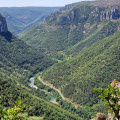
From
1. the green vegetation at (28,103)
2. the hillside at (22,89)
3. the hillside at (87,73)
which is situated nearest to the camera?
the green vegetation at (28,103)

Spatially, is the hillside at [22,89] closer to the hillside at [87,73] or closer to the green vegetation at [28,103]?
the green vegetation at [28,103]

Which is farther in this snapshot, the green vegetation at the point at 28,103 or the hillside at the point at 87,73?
the hillside at the point at 87,73

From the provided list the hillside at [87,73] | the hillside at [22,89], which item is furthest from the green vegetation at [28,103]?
the hillside at [87,73]

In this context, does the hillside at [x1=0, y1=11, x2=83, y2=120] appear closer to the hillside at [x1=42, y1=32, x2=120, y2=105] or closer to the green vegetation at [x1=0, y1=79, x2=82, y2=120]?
the green vegetation at [x1=0, y1=79, x2=82, y2=120]

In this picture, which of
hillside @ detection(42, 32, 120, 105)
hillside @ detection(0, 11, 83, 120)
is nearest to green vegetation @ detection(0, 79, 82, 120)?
hillside @ detection(0, 11, 83, 120)

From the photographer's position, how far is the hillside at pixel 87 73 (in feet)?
397

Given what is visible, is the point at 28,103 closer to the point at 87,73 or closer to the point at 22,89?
the point at 22,89

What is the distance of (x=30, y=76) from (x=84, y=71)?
2348 inches

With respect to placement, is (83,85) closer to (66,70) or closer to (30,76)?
(66,70)

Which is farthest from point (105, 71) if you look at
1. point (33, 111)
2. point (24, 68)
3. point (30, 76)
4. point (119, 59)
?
point (24, 68)

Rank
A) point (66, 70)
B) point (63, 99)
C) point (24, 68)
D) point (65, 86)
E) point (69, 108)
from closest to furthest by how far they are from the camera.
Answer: point (69, 108) → point (63, 99) → point (65, 86) → point (66, 70) → point (24, 68)

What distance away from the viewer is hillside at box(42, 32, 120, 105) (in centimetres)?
12100

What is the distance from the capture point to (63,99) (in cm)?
12306

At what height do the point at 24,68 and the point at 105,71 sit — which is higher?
the point at 105,71
